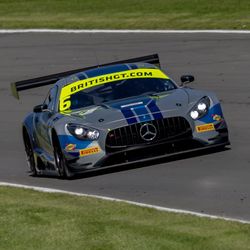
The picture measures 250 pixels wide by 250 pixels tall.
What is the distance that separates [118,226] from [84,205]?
5.10 ft

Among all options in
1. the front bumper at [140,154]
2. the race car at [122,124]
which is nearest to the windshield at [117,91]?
the race car at [122,124]

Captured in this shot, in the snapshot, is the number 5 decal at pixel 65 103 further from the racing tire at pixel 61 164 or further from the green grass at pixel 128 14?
the green grass at pixel 128 14

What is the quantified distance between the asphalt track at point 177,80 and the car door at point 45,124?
438 millimetres

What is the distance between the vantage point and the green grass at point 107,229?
912 cm

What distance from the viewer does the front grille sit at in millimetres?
13578

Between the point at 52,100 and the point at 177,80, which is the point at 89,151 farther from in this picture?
the point at 177,80

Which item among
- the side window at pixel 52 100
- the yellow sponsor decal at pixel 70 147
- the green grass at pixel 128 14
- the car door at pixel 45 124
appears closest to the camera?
the yellow sponsor decal at pixel 70 147

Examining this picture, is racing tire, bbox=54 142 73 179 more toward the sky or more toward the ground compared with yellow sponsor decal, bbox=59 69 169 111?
more toward the ground

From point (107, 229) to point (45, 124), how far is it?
16.2 ft

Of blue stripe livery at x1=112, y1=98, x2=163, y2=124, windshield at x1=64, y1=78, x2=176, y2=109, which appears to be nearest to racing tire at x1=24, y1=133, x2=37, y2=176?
windshield at x1=64, y1=78, x2=176, y2=109

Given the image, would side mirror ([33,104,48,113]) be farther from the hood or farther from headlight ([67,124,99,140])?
headlight ([67,124,99,140])

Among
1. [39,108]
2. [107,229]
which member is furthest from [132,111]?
[107,229]

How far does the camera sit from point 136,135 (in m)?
13.6

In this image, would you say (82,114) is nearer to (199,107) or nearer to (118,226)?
(199,107)
